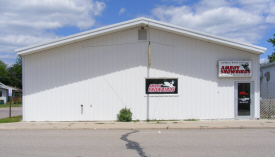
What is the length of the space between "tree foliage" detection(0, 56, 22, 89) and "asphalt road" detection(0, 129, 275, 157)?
72054mm

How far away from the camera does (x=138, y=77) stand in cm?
1428

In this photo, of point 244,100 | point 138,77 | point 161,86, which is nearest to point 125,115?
point 138,77

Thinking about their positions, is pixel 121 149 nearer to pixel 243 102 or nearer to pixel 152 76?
pixel 152 76

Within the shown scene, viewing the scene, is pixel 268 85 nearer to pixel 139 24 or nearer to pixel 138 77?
pixel 138 77

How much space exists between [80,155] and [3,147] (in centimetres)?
293

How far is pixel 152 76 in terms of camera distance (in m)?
14.3

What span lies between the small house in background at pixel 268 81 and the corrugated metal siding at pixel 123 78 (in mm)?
5826

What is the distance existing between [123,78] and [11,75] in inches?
2890

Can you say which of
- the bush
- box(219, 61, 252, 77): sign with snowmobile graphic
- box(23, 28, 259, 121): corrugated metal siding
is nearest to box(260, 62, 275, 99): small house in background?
box(23, 28, 259, 121): corrugated metal siding

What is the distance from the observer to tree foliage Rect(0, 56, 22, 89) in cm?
7401

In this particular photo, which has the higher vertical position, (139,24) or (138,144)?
(139,24)

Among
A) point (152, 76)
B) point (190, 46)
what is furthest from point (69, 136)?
point (190, 46)

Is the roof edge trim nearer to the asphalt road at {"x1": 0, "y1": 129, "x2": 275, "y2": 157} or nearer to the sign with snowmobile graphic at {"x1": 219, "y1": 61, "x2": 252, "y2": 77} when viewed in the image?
the sign with snowmobile graphic at {"x1": 219, "y1": 61, "x2": 252, "y2": 77}

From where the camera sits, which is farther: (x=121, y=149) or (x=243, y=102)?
(x=243, y=102)
